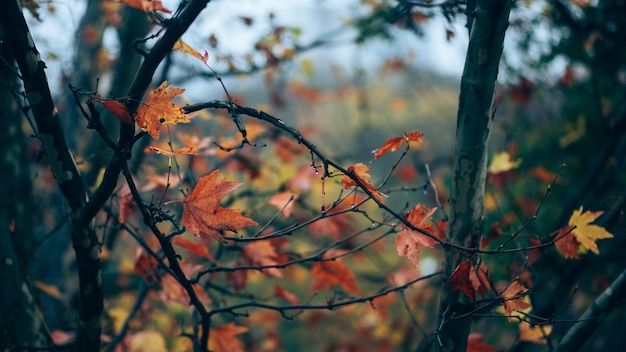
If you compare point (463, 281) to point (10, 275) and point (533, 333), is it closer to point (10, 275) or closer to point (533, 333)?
point (533, 333)

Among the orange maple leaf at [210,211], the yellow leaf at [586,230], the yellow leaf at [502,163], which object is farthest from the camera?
the yellow leaf at [502,163]

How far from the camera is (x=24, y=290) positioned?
1790mm

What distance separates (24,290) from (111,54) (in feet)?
8.83

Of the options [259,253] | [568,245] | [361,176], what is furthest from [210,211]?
[568,245]

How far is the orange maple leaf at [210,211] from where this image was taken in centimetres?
128

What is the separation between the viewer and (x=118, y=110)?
119 cm

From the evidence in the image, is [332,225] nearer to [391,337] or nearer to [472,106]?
[472,106]

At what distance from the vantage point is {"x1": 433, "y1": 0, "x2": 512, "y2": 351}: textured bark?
1.37 meters

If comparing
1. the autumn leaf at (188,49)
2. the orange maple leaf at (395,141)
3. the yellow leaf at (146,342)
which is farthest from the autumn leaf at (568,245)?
the yellow leaf at (146,342)

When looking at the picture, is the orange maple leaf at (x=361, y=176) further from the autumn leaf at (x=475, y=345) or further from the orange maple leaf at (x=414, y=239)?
the autumn leaf at (x=475, y=345)

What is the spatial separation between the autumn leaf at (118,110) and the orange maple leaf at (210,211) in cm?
25

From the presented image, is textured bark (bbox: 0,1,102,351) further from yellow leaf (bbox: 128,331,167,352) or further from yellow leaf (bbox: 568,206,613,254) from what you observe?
yellow leaf (bbox: 568,206,613,254)

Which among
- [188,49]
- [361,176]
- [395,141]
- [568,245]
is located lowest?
[568,245]

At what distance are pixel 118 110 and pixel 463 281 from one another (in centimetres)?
110
